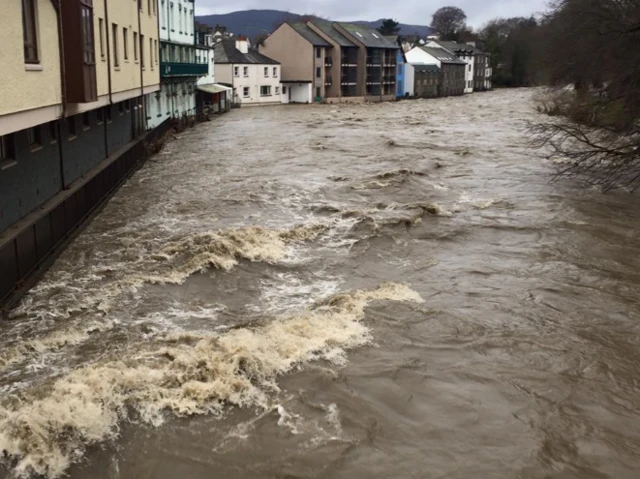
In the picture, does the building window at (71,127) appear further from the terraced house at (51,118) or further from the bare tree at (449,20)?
the bare tree at (449,20)

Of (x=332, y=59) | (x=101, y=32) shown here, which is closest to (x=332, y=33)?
(x=332, y=59)

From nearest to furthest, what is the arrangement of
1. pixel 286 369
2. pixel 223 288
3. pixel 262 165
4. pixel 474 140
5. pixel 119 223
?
pixel 286 369 → pixel 223 288 → pixel 119 223 → pixel 262 165 → pixel 474 140

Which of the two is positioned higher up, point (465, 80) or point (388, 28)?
point (388, 28)

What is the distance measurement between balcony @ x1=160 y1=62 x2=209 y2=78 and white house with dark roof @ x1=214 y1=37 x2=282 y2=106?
1651cm

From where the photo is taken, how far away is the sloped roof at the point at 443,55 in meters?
90.7

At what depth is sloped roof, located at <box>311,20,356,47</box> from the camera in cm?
7025

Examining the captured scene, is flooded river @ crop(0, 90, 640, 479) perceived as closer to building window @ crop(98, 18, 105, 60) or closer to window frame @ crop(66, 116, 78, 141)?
window frame @ crop(66, 116, 78, 141)

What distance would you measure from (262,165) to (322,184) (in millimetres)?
4667

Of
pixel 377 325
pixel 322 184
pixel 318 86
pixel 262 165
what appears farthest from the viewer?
pixel 318 86

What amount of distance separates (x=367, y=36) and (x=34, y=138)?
66.8 metres

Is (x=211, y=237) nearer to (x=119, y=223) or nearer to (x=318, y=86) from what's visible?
(x=119, y=223)

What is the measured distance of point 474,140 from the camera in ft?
116

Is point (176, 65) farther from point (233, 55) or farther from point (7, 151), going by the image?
point (233, 55)

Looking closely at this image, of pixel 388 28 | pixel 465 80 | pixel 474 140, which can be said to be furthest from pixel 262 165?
pixel 388 28
